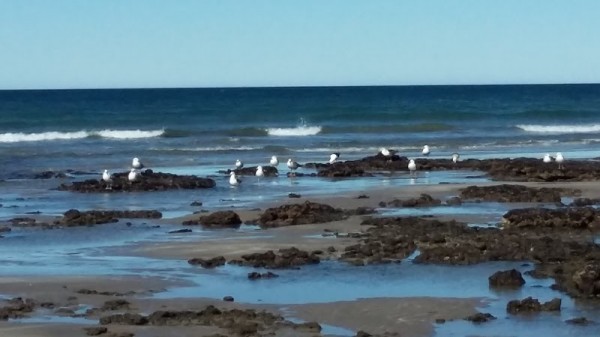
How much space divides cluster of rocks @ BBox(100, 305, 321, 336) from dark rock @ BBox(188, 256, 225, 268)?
2.94 meters

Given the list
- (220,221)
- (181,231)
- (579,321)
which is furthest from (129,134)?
(579,321)

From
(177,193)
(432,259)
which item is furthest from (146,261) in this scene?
(177,193)

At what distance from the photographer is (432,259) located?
1467 cm

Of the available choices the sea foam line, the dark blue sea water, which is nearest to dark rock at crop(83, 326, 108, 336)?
the dark blue sea water

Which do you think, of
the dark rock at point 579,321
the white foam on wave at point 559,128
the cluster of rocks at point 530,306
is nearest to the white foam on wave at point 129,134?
the white foam on wave at point 559,128

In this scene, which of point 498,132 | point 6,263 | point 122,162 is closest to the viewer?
point 6,263

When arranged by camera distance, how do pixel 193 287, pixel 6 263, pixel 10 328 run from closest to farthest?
pixel 10 328 → pixel 193 287 → pixel 6 263

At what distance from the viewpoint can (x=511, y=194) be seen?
2148cm

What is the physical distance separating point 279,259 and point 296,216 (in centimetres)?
410

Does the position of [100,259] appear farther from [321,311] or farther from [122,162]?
[122,162]

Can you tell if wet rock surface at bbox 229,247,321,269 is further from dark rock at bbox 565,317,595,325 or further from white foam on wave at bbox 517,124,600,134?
white foam on wave at bbox 517,124,600,134

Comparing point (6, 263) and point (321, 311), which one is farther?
point (6, 263)

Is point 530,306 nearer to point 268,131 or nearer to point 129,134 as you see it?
point 268,131

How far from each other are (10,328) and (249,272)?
144 inches
